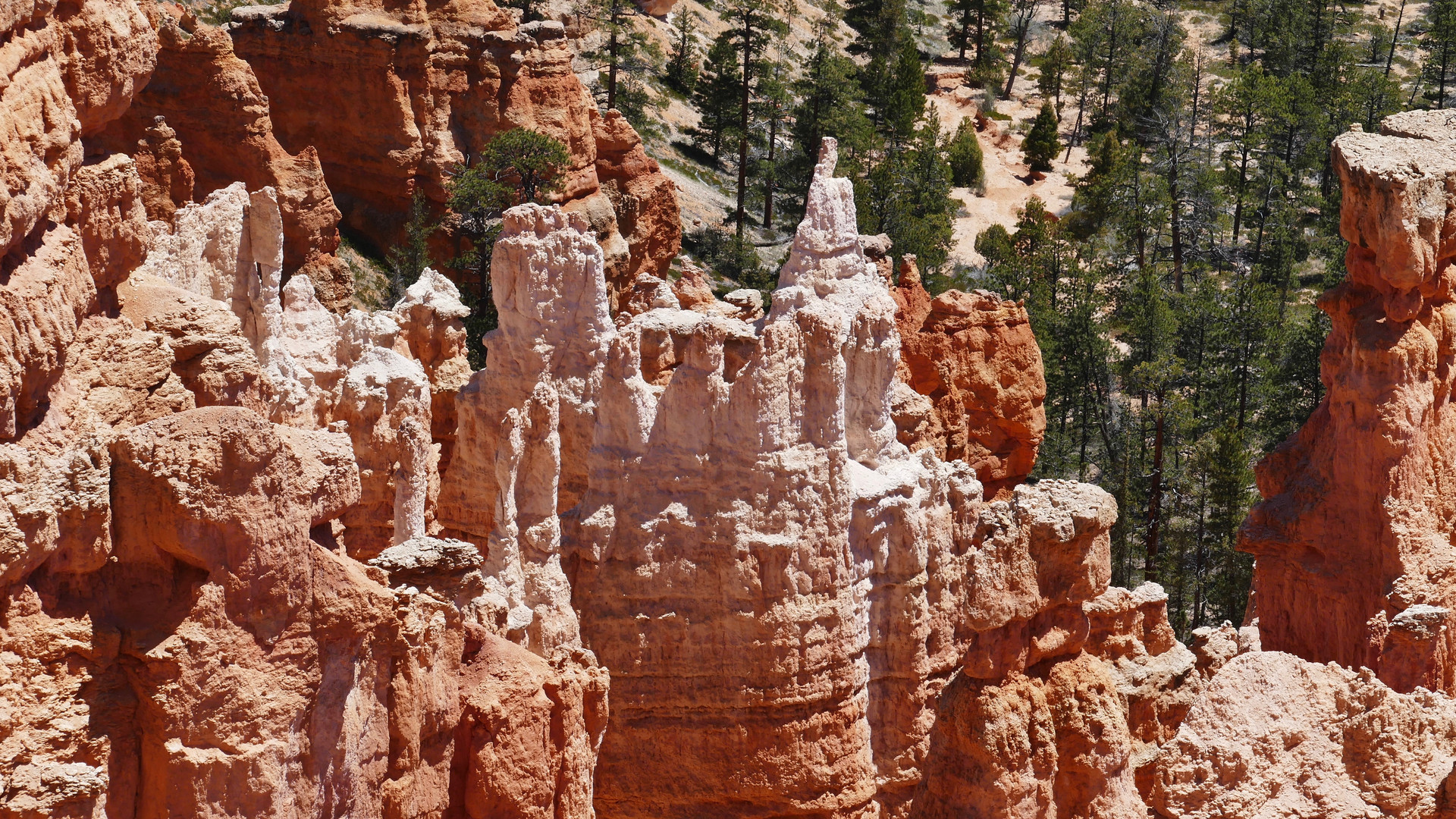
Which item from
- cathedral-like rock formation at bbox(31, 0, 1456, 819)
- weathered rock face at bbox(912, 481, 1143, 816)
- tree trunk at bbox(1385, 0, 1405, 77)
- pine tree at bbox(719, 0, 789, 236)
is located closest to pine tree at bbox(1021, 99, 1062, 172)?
tree trunk at bbox(1385, 0, 1405, 77)

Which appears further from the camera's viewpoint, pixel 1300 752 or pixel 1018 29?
pixel 1018 29

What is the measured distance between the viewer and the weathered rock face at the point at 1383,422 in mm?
20828

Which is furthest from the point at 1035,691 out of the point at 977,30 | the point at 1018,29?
the point at 1018,29

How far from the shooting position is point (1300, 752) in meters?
12.9

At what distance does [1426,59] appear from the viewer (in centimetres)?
7450

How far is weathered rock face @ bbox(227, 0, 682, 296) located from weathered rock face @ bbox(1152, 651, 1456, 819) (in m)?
30.5

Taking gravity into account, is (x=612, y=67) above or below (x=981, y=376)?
above

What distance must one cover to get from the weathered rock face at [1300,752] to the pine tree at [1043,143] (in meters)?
62.8

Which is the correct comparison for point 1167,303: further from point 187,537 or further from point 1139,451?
point 187,537

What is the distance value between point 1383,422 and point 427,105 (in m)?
27.8

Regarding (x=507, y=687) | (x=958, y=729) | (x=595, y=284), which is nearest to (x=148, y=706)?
(x=507, y=687)

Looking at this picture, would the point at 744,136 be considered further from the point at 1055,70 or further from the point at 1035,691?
the point at 1035,691

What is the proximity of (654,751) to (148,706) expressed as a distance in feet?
23.8

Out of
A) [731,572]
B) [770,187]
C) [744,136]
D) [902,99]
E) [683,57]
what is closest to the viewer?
[731,572]
